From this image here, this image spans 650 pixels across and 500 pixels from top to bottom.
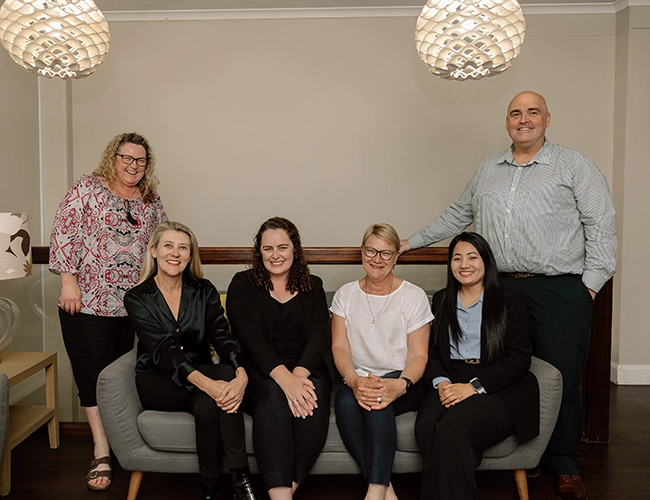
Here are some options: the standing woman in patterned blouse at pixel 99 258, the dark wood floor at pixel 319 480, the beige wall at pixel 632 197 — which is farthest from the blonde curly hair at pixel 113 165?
the beige wall at pixel 632 197

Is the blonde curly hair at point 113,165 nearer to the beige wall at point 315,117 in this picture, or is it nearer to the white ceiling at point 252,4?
the beige wall at point 315,117

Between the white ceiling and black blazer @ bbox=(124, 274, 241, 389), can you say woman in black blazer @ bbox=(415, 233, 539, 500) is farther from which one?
the white ceiling

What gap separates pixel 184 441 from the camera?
2.38 metres

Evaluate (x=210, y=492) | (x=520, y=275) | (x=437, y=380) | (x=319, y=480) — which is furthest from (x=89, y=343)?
(x=520, y=275)

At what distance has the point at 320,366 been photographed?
2652 mm

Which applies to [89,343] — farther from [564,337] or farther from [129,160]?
[564,337]

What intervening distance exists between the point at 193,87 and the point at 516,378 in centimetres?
350

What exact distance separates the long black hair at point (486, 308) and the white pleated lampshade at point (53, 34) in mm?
1826

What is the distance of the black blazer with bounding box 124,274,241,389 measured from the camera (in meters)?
2.47

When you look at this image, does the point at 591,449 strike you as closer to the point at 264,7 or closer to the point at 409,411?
the point at 409,411

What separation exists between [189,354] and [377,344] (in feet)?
2.87

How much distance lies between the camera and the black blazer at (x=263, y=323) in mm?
2547

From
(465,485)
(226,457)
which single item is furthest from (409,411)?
(226,457)

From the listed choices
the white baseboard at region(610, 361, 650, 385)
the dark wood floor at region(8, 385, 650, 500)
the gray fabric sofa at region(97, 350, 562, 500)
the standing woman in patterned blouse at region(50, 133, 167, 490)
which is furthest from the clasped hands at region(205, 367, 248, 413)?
the white baseboard at region(610, 361, 650, 385)
